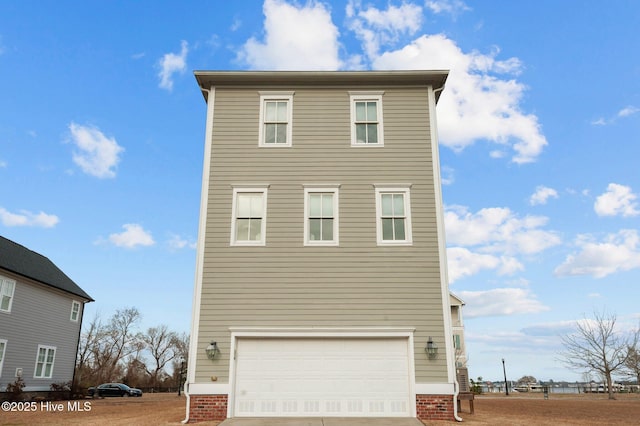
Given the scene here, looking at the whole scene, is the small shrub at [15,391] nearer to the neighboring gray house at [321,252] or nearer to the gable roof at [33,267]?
the gable roof at [33,267]

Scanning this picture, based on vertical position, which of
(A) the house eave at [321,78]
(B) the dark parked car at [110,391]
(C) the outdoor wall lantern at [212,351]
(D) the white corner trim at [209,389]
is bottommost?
(B) the dark parked car at [110,391]

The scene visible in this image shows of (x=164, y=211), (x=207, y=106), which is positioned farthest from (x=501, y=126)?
(x=164, y=211)

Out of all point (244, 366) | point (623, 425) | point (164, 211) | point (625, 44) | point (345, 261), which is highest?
point (625, 44)

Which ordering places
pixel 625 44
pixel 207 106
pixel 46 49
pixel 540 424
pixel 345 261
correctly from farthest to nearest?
pixel 46 49, pixel 625 44, pixel 207 106, pixel 345 261, pixel 540 424

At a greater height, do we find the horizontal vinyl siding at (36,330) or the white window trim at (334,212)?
the white window trim at (334,212)

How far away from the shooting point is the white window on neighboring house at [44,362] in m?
22.0

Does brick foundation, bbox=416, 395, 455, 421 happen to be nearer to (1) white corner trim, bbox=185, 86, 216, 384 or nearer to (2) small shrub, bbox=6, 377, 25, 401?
(1) white corner trim, bbox=185, 86, 216, 384

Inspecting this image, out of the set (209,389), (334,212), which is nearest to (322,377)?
(209,389)

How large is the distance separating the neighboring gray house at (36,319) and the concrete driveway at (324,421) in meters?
15.4

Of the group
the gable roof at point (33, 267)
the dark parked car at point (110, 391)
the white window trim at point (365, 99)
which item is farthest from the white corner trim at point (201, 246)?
the dark parked car at point (110, 391)

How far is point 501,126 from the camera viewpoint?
19.0m

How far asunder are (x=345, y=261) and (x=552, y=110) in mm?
12856

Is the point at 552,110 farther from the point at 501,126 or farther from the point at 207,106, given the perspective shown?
the point at 207,106

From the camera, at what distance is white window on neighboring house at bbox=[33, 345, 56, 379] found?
22.0 metres
